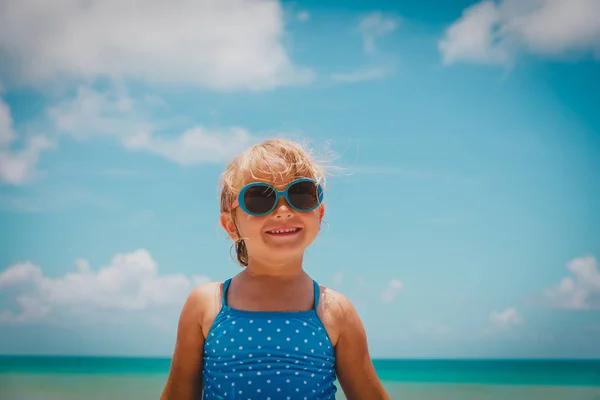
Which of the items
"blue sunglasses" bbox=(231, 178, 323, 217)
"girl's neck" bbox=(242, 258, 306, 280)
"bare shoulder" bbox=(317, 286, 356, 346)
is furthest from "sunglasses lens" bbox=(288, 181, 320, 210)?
"bare shoulder" bbox=(317, 286, 356, 346)

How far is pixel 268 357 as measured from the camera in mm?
2045

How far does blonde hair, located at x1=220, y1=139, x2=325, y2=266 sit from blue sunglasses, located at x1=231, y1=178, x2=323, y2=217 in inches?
2.3

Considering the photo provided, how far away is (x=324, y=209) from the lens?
2410 millimetres

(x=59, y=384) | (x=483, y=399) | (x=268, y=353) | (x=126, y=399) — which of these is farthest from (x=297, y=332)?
(x=59, y=384)

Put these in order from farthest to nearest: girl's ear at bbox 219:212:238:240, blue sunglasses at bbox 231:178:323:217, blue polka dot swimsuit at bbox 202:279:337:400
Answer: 1. girl's ear at bbox 219:212:238:240
2. blue sunglasses at bbox 231:178:323:217
3. blue polka dot swimsuit at bbox 202:279:337:400

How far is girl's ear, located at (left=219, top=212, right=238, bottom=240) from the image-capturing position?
2.37 meters

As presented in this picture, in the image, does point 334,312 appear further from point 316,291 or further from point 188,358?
point 188,358

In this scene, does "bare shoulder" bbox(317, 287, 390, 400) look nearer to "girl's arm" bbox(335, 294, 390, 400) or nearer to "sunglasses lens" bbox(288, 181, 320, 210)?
"girl's arm" bbox(335, 294, 390, 400)

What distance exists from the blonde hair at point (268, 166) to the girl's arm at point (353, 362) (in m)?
0.53

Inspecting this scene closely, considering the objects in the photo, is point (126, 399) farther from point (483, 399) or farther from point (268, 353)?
point (268, 353)

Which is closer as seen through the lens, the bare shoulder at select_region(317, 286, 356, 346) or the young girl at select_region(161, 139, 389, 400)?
the young girl at select_region(161, 139, 389, 400)

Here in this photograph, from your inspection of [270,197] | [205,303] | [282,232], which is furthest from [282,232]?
[205,303]

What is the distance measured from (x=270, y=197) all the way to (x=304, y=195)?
0.13 metres

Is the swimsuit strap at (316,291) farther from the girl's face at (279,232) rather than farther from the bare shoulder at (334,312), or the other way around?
the girl's face at (279,232)
